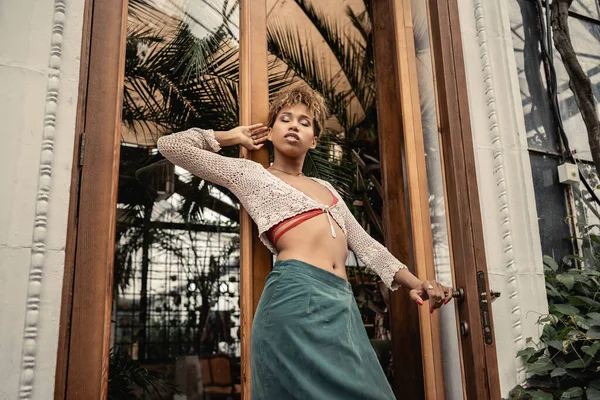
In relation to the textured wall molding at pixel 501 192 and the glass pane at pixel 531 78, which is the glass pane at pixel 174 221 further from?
the glass pane at pixel 531 78

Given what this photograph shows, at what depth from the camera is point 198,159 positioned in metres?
2.08

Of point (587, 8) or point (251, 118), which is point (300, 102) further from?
point (587, 8)

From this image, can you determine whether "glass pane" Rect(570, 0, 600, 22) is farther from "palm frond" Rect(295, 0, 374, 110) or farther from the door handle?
the door handle

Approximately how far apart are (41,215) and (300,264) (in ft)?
2.89

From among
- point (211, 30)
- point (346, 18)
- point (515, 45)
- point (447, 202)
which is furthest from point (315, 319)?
point (346, 18)

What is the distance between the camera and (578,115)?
3242mm

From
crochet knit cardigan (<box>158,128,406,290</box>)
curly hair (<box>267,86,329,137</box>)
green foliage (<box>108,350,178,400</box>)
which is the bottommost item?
green foliage (<box>108,350,178,400</box>)

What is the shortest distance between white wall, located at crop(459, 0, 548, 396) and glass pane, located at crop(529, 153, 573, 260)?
35 centimetres

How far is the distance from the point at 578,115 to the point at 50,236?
2861 mm

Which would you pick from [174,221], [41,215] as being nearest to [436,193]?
[41,215]

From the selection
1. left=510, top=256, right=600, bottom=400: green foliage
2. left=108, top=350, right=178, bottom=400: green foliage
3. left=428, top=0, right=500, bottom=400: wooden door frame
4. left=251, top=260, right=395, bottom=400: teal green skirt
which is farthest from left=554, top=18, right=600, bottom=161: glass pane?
left=108, top=350, right=178, bottom=400: green foliage

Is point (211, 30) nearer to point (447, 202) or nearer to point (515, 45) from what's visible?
point (447, 202)

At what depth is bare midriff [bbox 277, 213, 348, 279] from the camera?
193 centimetres

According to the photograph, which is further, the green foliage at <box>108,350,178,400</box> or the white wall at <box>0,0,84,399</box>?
the green foliage at <box>108,350,178,400</box>
